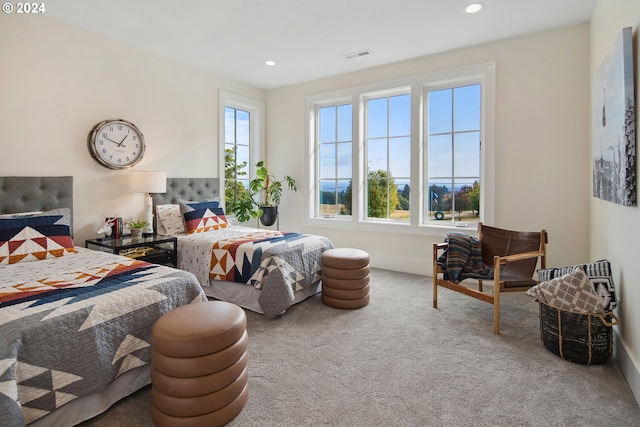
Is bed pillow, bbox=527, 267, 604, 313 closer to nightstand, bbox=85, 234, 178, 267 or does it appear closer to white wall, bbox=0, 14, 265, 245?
nightstand, bbox=85, 234, 178, 267

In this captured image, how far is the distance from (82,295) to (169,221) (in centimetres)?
216

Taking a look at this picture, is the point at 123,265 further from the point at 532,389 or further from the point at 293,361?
the point at 532,389

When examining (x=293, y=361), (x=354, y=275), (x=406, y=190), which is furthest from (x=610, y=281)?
(x=406, y=190)

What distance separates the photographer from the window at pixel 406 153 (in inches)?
158

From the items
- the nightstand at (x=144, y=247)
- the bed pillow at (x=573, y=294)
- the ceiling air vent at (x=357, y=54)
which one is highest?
the ceiling air vent at (x=357, y=54)

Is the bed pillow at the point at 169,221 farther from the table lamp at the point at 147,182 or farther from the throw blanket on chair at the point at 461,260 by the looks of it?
the throw blanket on chair at the point at 461,260

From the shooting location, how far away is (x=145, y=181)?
3.53 meters

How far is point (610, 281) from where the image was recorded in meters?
2.18

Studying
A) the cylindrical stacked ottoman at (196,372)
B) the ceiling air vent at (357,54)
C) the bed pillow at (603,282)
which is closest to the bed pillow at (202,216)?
the cylindrical stacked ottoman at (196,372)

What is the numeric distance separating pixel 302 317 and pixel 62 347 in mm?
1780

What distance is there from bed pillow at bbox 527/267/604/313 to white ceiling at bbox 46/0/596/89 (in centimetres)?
229

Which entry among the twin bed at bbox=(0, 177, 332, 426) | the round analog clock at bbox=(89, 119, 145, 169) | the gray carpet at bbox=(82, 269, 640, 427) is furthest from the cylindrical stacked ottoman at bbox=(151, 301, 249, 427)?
the round analog clock at bbox=(89, 119, 145, 169)

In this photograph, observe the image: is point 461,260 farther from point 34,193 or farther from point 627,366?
point 34,193

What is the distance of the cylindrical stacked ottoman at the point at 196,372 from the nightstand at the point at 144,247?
174 cm
